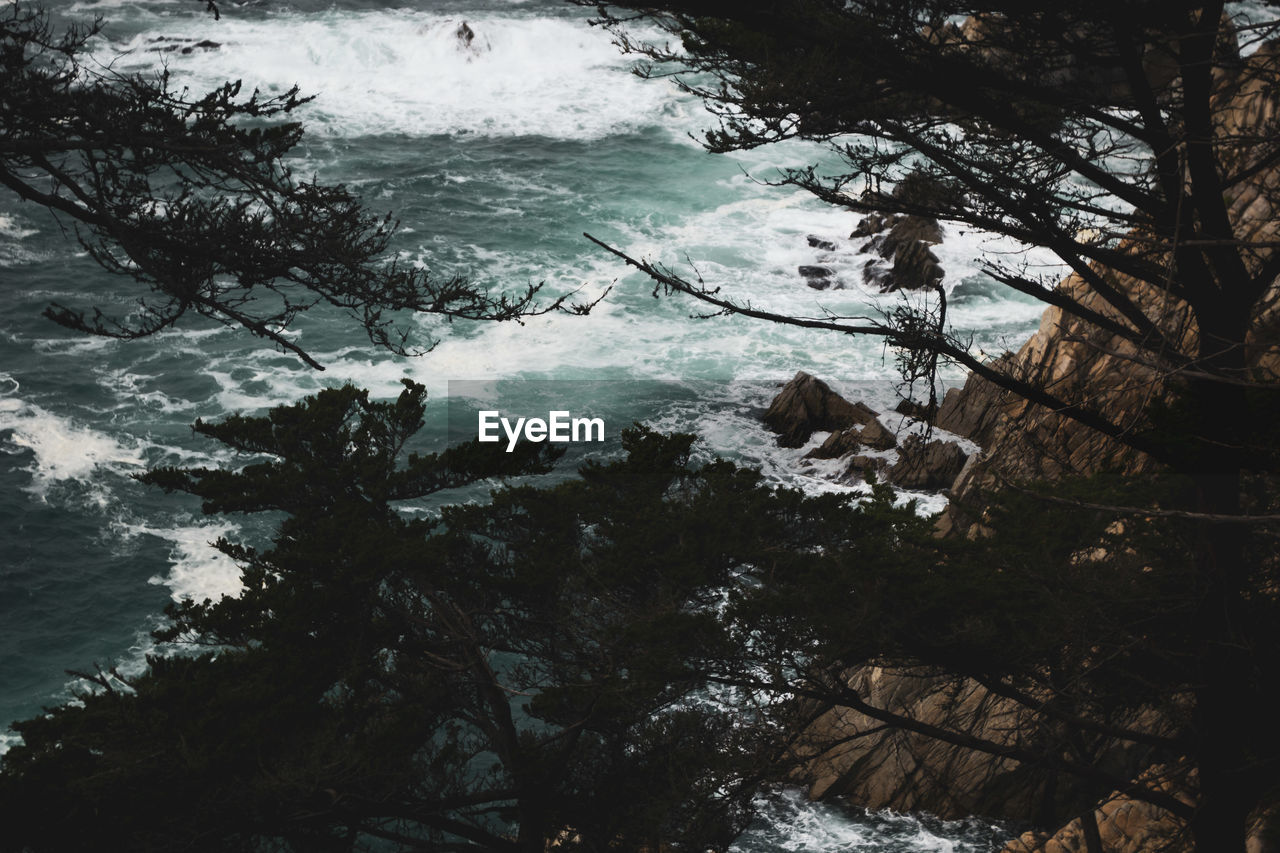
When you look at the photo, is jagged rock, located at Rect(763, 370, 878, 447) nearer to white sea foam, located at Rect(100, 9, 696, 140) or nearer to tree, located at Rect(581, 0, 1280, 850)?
tree, located at Rect(581, 0, 1280, 850)

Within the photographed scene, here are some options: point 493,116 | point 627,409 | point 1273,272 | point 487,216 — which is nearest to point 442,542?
point 1273,272

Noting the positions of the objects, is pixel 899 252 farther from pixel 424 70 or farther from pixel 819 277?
→ pixel 424 70

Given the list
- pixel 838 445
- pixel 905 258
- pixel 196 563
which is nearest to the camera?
pixel 196 563

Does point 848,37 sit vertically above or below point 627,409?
above

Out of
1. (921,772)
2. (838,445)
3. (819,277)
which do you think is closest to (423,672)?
(921,772)

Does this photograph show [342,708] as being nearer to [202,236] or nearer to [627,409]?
[202,236]

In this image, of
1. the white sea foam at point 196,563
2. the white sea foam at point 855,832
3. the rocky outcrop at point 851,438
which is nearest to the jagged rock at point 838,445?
the rocky outcrop at point 851,438

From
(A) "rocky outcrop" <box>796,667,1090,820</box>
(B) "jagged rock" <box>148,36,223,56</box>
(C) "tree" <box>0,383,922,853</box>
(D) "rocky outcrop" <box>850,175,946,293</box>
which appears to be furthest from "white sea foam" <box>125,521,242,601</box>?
(B) "jagged rock" <box>148,36,223,56</box>
